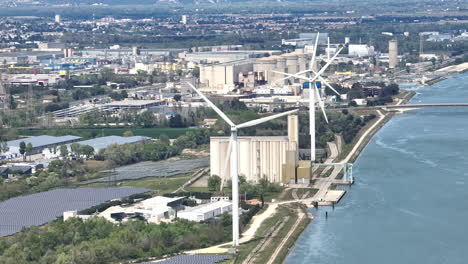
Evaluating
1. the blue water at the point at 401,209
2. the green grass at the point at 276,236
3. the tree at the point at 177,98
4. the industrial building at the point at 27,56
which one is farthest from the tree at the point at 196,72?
the green grass at the point at 276,236

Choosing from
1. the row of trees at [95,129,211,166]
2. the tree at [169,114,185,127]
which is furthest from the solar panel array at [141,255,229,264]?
the tree at [169,114,185,127]

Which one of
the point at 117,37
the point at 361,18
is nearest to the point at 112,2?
the point at 361,18

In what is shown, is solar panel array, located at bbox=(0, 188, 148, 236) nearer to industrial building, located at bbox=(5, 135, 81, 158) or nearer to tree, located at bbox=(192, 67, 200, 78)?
industrial building, located at bbox=(5, 135, 81, 158)

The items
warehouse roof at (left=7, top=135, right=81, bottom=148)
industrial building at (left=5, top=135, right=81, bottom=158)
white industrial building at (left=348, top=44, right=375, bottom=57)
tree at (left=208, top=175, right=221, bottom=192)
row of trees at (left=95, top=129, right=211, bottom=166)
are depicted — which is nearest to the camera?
tree at (left=208, top=175, right=221, bottom=192)

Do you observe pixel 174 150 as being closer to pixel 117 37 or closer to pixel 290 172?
pixel 290 172

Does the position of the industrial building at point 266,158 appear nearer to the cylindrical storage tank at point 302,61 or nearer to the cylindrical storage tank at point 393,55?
the cylindrical storage tank at point 302,61
